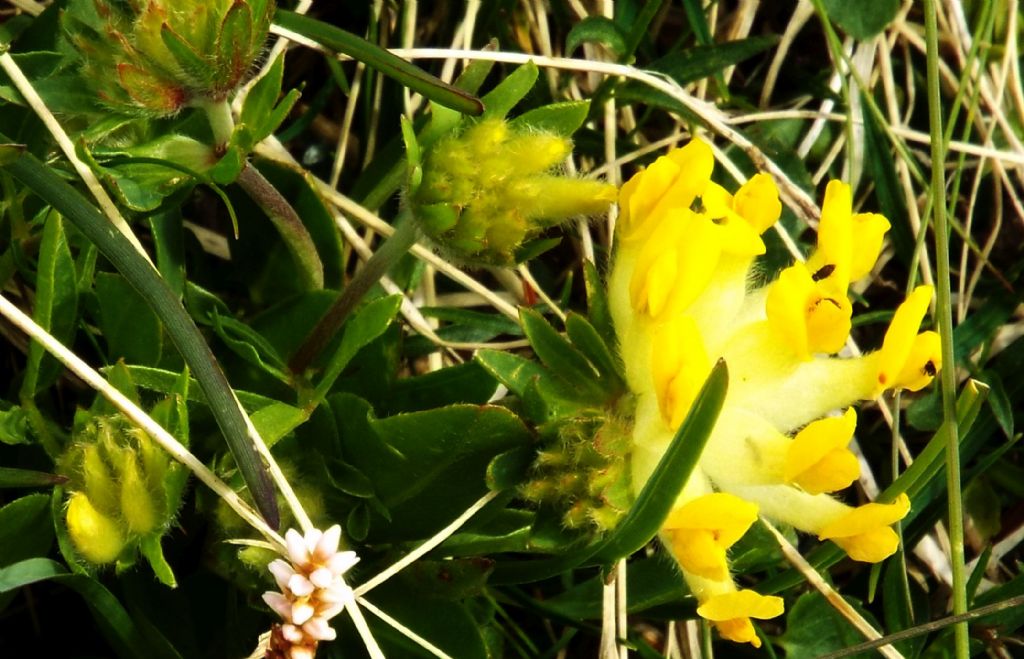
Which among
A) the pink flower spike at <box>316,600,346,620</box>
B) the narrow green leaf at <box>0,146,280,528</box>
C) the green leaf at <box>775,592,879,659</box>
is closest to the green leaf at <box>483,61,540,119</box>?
the narrow green leaf at <box>0,146,280,528</box>

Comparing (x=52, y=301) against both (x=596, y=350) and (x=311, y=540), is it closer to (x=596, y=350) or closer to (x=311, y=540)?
(x=311, y=540)

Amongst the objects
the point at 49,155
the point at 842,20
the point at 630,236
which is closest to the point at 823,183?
the point at 842,20

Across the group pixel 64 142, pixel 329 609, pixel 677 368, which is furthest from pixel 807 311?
pixel 64 142

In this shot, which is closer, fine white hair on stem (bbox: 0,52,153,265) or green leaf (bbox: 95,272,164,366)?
fine white hair on stem (bbox: 0,52,153,265)

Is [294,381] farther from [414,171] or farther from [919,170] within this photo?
[919,170]

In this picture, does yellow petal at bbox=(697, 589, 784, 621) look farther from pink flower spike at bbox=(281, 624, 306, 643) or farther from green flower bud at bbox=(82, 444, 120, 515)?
green flower bud at bbox=(82, 444, 120, 515)
